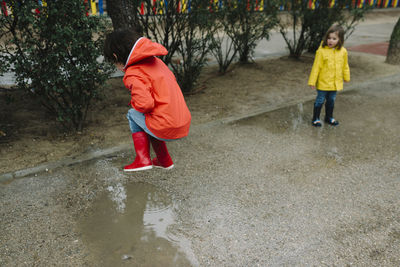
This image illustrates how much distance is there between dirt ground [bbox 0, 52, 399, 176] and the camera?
3.86 m

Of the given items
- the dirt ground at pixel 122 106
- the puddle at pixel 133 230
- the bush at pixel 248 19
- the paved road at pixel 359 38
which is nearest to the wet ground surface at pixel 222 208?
the puddle at pixel 133 230

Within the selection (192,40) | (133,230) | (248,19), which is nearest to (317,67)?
(192,40)

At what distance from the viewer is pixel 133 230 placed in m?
2.59

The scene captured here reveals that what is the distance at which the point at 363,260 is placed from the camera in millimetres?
2326

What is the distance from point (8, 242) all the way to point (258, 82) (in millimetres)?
5309

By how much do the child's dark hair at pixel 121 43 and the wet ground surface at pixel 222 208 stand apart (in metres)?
1.28

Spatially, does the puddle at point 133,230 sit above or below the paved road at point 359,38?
below

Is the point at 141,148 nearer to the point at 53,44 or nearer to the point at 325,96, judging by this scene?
the point at 53,44

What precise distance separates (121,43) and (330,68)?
2.91 m

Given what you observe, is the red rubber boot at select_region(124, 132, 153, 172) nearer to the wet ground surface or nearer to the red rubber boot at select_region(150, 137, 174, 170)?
the red rubber boot at select_region(150, 137, 174, 170)

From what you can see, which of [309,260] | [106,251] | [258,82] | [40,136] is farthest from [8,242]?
[258,82]

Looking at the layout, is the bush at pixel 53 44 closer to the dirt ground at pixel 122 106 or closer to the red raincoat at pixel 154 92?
the dirt ground at pixel 122 106

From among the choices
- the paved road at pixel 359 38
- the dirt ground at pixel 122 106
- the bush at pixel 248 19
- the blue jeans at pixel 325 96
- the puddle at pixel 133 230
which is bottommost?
the puddle at pixel 133 230

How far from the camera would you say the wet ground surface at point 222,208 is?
93.4 inches
